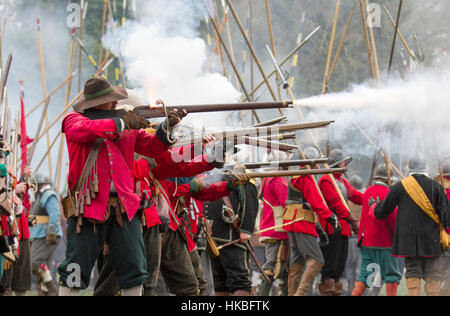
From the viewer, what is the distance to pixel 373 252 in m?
7.90

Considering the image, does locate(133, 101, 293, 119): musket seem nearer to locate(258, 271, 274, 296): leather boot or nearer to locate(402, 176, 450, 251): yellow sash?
locate(402, 176, 450, 251): yellow sash

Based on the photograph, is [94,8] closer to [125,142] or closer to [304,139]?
[304,139]

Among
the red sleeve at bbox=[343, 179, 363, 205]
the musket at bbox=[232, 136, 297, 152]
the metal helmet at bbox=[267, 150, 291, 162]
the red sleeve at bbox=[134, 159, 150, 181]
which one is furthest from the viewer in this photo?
the red sleeve at bbox=[343, 179, 363, 205]

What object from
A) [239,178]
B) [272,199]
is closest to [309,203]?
[272,199]

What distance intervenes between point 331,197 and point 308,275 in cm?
100

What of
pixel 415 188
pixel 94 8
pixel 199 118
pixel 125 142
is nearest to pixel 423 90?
pixel 415 188

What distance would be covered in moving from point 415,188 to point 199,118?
8.98 feet

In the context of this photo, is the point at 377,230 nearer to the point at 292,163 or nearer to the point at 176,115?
the point at 292,163

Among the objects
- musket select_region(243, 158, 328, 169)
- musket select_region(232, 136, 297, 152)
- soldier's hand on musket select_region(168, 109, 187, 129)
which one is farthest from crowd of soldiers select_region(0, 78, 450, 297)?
musket select_region(243, 158, 328, 169)

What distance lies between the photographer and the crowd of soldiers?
4559mm

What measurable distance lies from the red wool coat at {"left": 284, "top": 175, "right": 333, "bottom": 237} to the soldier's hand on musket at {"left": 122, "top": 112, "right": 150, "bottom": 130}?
381cm

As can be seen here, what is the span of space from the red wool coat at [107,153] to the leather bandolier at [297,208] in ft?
12.3
